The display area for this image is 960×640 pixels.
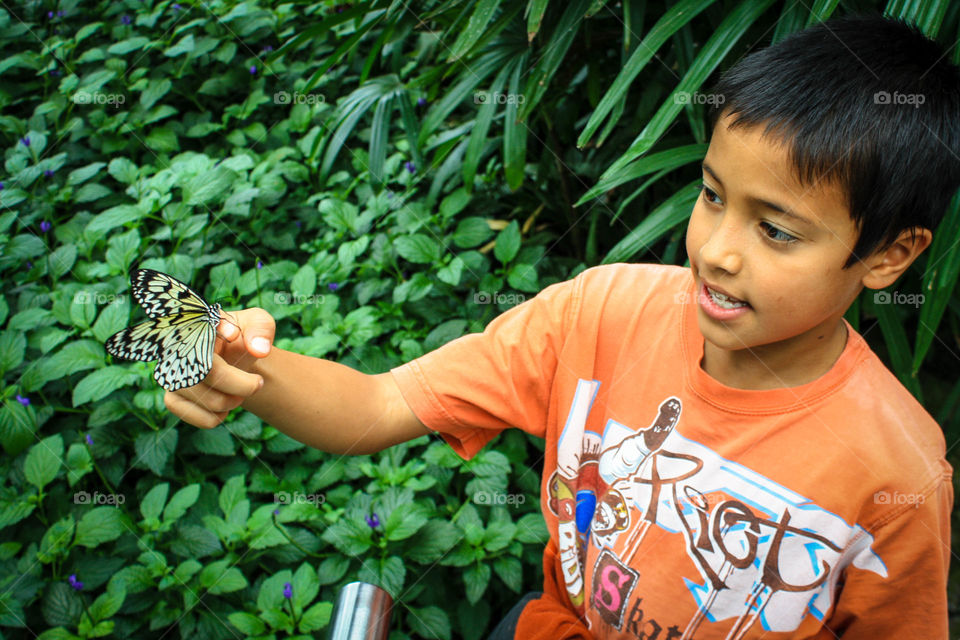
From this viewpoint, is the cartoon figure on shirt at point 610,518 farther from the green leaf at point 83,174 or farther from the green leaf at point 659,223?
the green leaf at point 83,174

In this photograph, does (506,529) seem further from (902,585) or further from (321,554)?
(902,585)

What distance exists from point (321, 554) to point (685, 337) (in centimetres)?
104

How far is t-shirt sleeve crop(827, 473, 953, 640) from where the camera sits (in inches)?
34.3

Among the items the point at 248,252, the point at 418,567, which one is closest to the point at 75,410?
the point at 248,252

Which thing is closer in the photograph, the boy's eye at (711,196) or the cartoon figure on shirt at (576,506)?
the boy's eye at (711,196)
